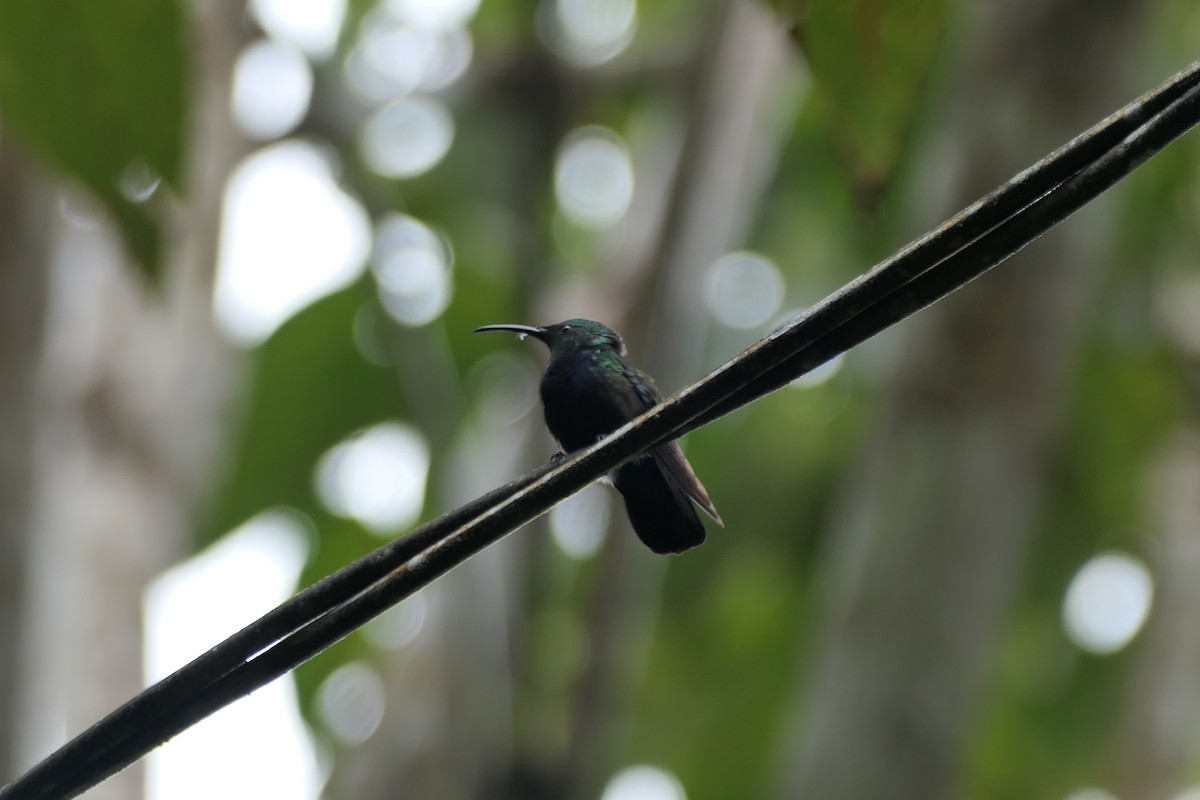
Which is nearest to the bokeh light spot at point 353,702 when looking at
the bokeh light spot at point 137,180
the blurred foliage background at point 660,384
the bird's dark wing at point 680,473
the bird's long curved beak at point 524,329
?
the blurred foliage background at point 660,384

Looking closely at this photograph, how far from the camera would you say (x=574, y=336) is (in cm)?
309

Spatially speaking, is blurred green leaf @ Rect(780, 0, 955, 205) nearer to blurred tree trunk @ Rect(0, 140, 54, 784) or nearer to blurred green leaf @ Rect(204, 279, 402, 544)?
blurred tree trunk @ Rect(0, 140, 54, 784)

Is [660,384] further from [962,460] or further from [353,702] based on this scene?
[353,702]

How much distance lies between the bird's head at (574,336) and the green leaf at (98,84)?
0.78 meters

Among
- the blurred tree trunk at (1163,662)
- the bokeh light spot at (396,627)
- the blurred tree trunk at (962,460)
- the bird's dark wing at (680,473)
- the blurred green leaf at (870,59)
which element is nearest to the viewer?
the blurred green leaf at (870,59)

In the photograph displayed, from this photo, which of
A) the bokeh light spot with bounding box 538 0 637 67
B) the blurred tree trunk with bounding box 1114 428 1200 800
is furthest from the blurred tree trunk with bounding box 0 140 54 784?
the blurred tree trunk with bounding box 1114 428 1200 800

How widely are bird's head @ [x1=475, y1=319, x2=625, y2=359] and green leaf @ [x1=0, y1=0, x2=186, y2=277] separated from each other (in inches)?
30.9

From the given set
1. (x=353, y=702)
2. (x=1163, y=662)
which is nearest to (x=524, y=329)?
(x=1163, y=662)

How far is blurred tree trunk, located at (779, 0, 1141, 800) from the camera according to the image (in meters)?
4.31

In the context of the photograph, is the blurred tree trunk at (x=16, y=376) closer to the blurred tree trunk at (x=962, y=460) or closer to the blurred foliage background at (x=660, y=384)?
the blurred foliage background at (x=660, y=384)

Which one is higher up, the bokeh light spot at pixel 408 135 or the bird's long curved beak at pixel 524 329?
the bokeh light spot at pixel 408 135

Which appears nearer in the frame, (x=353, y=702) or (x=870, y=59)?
(x=870, y=59)

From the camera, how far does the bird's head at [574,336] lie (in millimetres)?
3043

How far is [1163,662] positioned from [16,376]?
5.68 m
